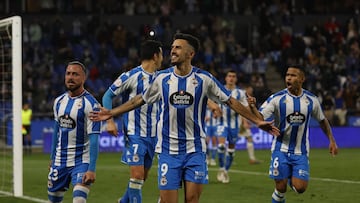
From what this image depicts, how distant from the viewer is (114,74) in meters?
37.8

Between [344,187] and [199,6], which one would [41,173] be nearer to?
[344,187]

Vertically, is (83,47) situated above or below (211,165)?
above

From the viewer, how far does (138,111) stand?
43.5ft

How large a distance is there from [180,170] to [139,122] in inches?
107

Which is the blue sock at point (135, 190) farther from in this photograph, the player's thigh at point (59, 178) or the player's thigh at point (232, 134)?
the player's thigh at point (232, 134)

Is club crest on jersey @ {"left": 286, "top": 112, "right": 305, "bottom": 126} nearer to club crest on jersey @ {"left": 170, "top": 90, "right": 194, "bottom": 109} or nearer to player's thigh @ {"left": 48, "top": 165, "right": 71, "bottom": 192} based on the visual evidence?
club crest on jersey @ {"left": 170, "top": 90, "right": 194, "bottom": 109}

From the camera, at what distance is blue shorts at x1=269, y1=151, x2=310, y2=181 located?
12.9 metres

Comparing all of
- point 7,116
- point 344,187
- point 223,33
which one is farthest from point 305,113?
point 223,33

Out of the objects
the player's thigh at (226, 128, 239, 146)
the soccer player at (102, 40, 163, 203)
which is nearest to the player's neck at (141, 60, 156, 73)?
the soccer player at (102, 40, 163, 203)

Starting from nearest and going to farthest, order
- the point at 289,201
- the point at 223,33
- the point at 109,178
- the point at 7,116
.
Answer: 1. the point at 289,201
2. the point at 109,178
3. the point at 7,116
4. the point at 223,33

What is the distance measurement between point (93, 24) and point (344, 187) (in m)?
22.5

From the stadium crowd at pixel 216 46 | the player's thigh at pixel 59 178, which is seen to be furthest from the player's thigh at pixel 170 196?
the stadium crowd at pixel 216 46

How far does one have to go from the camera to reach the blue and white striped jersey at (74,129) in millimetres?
11047

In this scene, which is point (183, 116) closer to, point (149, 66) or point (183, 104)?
point (183, 104)
